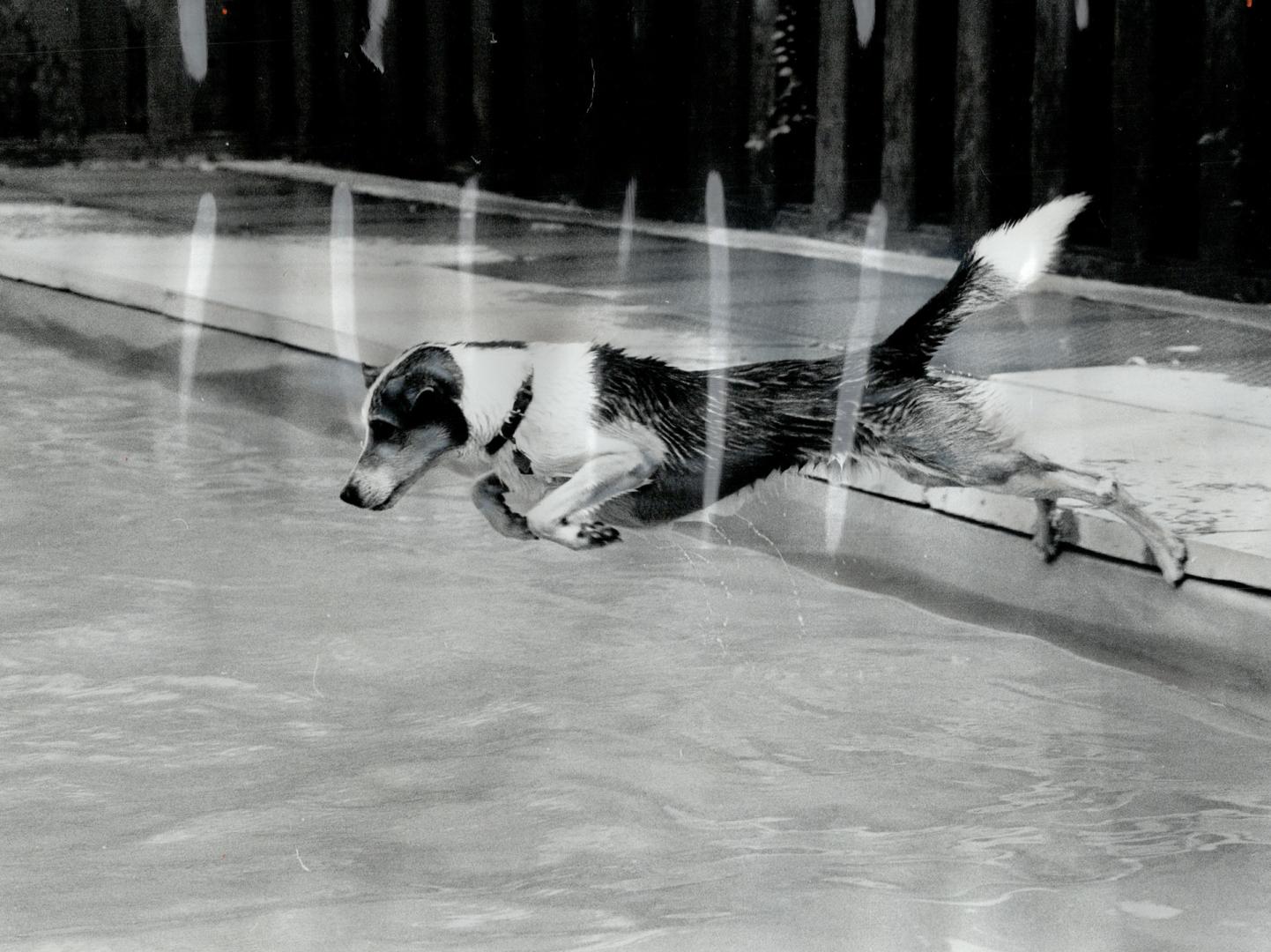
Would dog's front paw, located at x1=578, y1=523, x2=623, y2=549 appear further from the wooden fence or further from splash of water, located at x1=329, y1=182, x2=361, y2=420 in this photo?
the wooden fence

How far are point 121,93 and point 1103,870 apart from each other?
8021 mm

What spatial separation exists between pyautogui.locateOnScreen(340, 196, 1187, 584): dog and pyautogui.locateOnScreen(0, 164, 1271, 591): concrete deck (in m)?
0.12

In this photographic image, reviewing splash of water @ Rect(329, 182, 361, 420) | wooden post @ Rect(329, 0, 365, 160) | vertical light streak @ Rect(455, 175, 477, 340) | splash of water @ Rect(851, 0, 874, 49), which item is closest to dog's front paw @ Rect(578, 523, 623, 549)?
vertical light streak @ Rect(455, 175, 477, 340)

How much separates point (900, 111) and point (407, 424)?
378cm

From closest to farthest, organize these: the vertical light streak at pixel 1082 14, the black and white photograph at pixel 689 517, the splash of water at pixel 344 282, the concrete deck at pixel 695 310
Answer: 1. the black and white photograph at pixel 689 517
2. the concrete deck at pixel 695 310
3. the splash of water at pixel 344 282
4. the vertical light streak at pixel 1082 14

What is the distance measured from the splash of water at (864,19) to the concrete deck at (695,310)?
733mm

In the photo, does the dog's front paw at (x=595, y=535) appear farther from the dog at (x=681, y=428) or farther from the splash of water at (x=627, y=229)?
the splash of water at (x=627, y=229)

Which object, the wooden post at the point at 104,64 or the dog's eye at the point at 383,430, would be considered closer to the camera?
the dog's eye at the point at 383,430

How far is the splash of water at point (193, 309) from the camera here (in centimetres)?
651

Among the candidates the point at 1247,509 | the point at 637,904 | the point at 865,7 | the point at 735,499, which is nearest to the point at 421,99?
the point at 865,7

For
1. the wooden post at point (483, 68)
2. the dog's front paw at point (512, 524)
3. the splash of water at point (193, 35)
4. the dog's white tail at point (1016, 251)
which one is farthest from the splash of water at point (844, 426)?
the splash of water at point (193, 35)

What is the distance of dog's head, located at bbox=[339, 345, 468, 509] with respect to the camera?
3773 millimetres

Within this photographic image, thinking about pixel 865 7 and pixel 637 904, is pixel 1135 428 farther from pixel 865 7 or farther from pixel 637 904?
pixel 865 7

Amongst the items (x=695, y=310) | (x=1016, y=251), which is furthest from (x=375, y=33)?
(x=1016, y=251)
